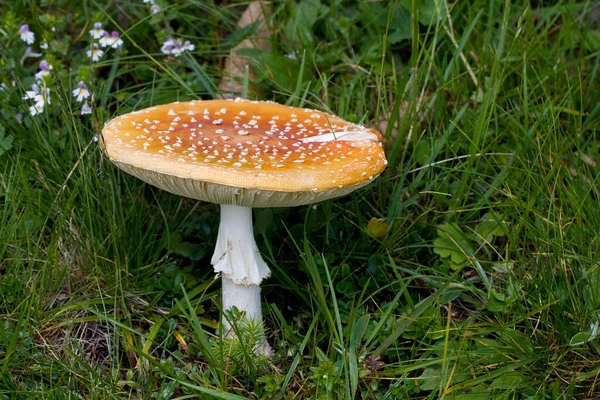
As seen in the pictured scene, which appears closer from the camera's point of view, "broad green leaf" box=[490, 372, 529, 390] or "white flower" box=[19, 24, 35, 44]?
"broad green leaf" box=[490, 372, 529, 390]

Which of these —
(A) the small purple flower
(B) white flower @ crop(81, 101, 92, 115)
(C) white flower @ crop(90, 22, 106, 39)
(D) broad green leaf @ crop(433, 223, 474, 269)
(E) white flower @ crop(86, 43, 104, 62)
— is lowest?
(D) broad green leaf @ crop(433, 223, 474, 269)

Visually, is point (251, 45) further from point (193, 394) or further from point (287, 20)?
point (193, 394)

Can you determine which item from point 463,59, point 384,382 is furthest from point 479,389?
point 463,59

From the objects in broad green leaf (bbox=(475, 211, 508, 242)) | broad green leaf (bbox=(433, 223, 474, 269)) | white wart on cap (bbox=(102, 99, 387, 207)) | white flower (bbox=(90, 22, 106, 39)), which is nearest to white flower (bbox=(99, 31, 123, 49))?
white flower (bbox=(90, 22, 106, 39))

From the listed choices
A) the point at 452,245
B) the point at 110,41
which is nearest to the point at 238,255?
the point at 452,245

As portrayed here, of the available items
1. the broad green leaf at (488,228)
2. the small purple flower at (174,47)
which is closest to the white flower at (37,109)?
the small purple flower at (174,47)

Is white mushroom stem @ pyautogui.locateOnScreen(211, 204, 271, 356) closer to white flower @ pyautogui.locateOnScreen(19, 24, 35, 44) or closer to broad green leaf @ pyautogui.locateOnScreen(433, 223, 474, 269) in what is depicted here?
broad green leaf @ pyautogui.locateOnScreen(433, 223, 474, 269)

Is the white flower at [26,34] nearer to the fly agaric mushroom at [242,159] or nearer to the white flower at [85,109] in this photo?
the white flower at [85,109]
